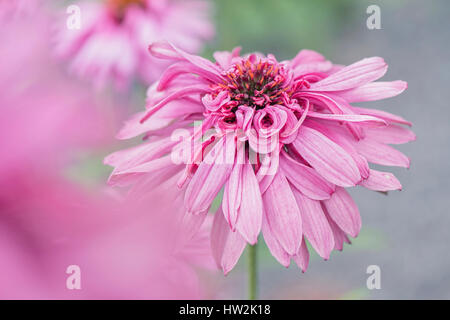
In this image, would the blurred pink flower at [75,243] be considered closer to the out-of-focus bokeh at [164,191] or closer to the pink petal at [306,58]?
the out-of-focus bokeh at [164,191]

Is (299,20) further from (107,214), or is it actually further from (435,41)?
(107,214)

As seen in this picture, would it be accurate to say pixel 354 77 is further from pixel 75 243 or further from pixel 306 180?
pixel 75 243

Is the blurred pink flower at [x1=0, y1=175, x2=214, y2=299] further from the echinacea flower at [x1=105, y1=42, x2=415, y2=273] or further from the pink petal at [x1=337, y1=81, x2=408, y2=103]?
the pink petal at [x1=337, y1=81, x2=408, y2=103]

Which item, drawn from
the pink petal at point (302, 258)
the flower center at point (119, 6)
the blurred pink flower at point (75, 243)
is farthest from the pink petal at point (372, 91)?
the flower center at point (119, 6)

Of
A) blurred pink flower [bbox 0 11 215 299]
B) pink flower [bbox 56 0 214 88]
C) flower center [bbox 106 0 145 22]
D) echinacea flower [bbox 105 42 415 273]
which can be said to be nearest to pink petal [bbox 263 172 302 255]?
echinacea flower [bbox 105 42 415 273]

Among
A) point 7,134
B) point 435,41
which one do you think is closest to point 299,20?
point 435,41

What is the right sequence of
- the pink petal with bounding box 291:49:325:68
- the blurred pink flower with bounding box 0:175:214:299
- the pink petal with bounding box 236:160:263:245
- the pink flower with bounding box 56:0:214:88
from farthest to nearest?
1. the pink flower with bounding box 56:0:214:88
2. the pink petal with bounding box 291:49:325:68
3. the pink petal with bounding box 236:160:263:245
4. the blurred pink flower with bounding box 0:175:214:299
